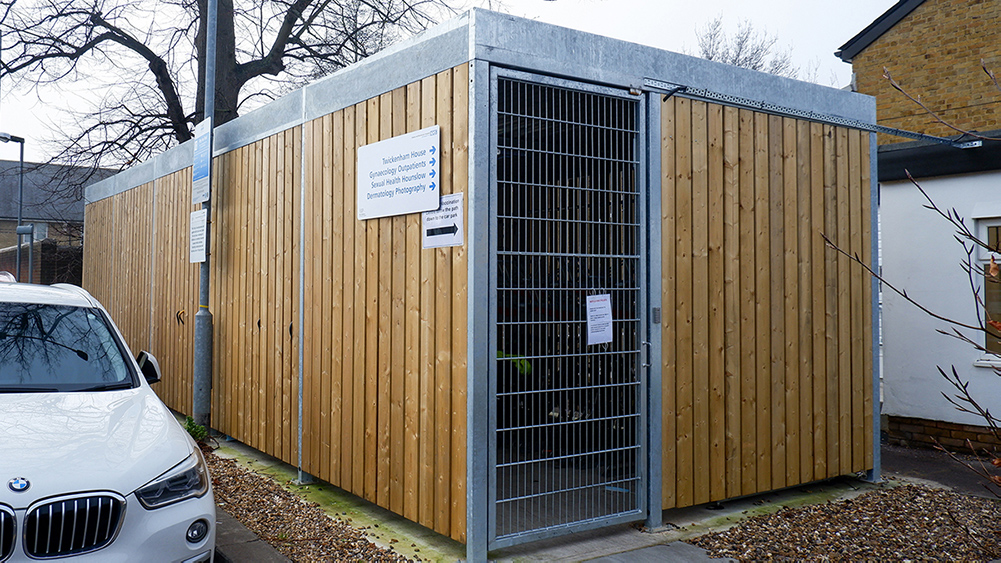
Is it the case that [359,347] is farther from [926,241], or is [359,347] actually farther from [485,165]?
[926,241]

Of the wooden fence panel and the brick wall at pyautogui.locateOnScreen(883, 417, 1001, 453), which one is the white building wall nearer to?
the brick wall at pyautogui.locateOnScreen(883, 417, 1001, 453)

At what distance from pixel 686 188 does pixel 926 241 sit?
14.9 ft

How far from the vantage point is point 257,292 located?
7414 millimetres

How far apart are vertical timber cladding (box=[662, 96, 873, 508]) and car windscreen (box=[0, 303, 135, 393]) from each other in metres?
3.79

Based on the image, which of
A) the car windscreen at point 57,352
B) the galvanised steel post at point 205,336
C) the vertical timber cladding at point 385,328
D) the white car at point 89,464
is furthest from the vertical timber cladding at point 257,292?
the white car at point 89,464

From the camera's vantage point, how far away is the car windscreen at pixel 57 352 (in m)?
4.55

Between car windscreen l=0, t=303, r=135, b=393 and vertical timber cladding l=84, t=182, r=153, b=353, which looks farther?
vertical timber cladding l=84, t=182, r=153, b=353

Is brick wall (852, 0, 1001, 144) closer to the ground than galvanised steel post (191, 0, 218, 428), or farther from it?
farther from it

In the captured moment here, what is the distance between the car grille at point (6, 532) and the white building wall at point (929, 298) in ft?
27.5

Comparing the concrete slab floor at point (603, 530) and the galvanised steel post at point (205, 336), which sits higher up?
the galvanised steel post at point (205, 336)

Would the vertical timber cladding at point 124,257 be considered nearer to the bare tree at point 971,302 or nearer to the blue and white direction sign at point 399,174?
the blue and white direction sign at point 399,174

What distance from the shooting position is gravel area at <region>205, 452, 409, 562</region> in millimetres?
4805

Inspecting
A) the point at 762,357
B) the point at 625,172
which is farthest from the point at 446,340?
the point at 762,357

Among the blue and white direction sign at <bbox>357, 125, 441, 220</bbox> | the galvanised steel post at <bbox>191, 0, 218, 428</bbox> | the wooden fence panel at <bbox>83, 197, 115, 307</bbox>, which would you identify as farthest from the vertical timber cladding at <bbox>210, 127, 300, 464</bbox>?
the wooden fence panel at <bbox>83, 197, 115, 307</bbox>
